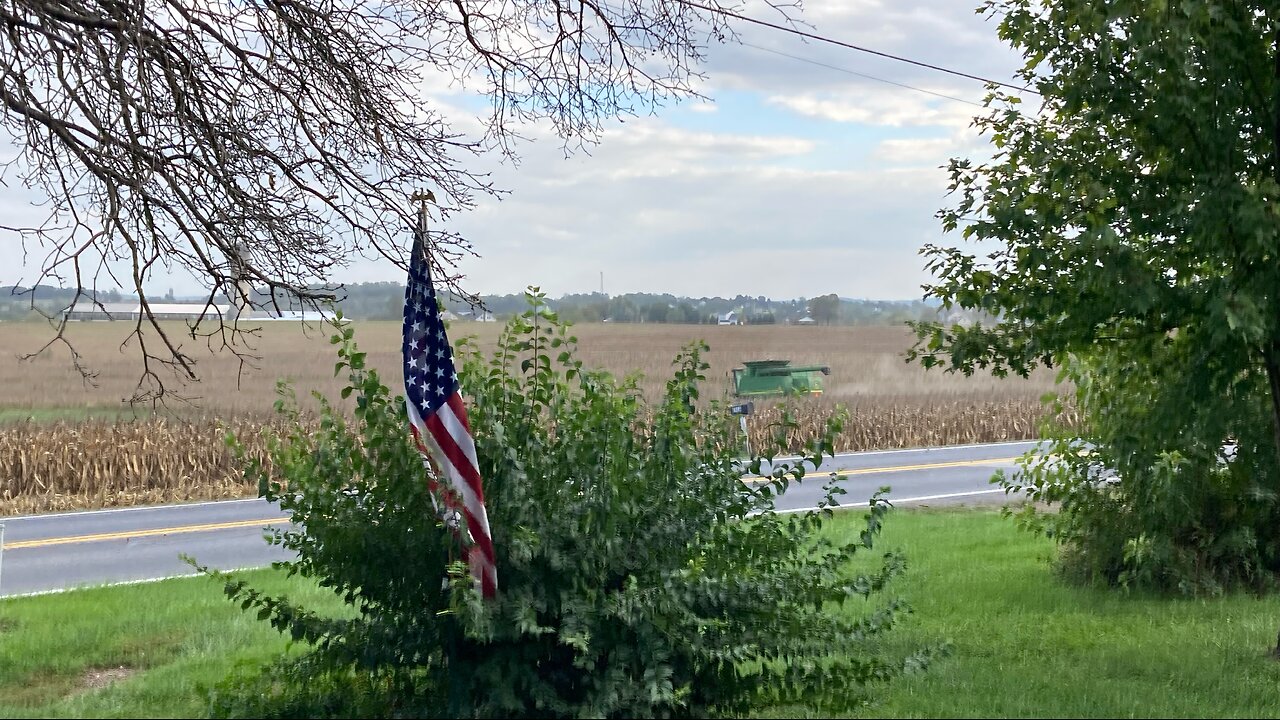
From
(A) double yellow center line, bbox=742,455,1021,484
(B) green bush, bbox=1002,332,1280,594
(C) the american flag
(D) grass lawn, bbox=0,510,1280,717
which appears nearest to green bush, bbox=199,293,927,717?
(C) the american flag

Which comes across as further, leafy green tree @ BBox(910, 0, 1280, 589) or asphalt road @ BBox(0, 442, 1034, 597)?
asphalt road @ BBox(0, 442, 1034, 597)

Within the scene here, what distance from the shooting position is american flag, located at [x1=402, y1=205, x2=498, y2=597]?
632 cm

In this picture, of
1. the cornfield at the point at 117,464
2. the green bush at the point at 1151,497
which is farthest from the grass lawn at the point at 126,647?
the cornfield at the point at 117,464

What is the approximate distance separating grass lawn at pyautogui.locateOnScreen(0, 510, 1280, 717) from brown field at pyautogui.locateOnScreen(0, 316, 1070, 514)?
2.47m

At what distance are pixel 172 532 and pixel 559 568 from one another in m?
13.0

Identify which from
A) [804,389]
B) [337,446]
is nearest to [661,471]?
[804,389]

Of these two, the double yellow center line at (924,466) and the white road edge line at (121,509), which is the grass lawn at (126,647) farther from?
the double yellow center line at (924,466)

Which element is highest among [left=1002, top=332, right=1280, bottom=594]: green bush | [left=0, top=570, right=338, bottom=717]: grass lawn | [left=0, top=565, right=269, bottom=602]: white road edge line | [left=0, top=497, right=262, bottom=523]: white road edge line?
[left=1002, top=332, right=1280, bottom=594]: green bush

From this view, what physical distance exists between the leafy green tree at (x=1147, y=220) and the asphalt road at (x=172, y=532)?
8.24ft

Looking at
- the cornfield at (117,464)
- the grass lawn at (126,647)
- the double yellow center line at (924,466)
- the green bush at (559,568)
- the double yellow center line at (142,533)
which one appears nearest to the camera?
the green bush at (559,568)

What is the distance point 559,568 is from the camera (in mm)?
6477

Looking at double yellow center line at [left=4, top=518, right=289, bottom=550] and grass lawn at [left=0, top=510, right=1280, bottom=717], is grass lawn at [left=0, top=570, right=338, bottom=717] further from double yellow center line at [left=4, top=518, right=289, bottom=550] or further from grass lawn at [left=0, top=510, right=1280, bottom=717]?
double yellow center line at [left=4, top=518, right=289, bottom=550]

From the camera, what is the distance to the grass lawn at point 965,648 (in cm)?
768

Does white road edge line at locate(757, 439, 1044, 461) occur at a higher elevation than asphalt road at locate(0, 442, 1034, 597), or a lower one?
lower
